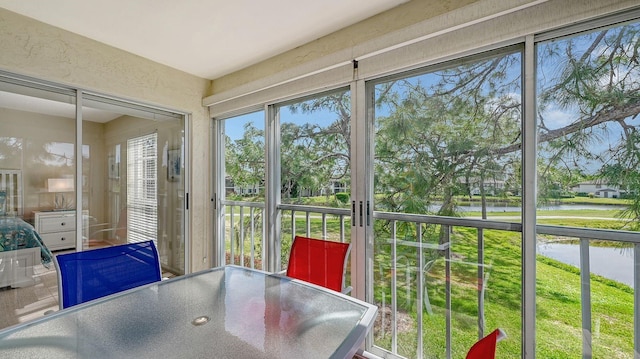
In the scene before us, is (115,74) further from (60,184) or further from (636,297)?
(636,297)

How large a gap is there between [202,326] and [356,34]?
84.2 inches

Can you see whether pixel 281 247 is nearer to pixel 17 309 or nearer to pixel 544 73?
pixel 17 309

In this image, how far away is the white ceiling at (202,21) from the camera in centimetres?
192

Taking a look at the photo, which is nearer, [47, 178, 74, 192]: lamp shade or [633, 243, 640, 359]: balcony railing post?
[633, 243, 640, 359]: balcony railing post

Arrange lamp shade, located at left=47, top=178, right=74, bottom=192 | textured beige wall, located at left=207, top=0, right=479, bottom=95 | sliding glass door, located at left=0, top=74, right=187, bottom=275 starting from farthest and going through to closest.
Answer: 1. lamp shade, located at left=47, top=178, right=74, bottom=192
2. sliding glass door, located at left=0, top=74, right=187, bottom=275
3. textured beige wall, located at left=207, top=0, right=479, bottom=95

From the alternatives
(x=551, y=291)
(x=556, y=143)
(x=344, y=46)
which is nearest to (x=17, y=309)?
(x=344, y=46)

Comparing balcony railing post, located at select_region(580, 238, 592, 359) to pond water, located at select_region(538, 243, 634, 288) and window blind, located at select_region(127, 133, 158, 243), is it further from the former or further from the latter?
window blind, located at select_region(127, 133, 158, 243)

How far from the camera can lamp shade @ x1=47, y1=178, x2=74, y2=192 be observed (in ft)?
7.56

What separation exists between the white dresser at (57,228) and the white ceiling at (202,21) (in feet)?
5.08

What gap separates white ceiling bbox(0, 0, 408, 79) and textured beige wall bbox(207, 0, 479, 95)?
0.18ft

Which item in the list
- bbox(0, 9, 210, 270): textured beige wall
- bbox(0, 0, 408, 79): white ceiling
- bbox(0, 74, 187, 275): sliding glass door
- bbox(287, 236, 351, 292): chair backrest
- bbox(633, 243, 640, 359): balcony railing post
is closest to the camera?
bbox(633, 243, 640, 359): balcony railing post

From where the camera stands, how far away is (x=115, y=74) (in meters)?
2.58

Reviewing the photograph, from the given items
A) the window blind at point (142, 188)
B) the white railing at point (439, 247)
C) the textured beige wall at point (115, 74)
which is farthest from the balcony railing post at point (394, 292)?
the window blind at point (142, 188)

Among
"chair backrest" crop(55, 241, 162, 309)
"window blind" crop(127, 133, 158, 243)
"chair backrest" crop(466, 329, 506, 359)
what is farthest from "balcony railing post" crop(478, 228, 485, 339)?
"window blind" crop(127, 133, 158, 243)
